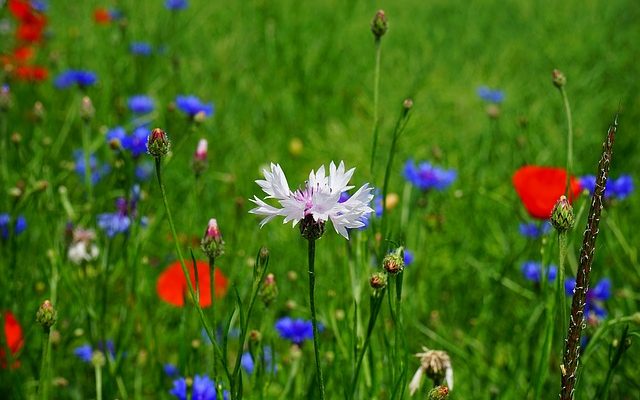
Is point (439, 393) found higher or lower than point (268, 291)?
lower

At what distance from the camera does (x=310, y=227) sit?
793 mm

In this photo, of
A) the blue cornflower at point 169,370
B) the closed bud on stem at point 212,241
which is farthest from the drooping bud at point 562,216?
the blue cornflower at point 169,370

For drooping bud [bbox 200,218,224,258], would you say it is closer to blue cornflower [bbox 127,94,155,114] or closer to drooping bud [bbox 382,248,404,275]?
drooping bud [bbox 382,248,404,275]

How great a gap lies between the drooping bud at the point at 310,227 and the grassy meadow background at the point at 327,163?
0.27 meters

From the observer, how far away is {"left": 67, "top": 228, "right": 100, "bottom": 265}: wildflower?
148cm

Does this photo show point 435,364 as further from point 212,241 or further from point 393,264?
point 212,241

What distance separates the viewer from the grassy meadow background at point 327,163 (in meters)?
1.36

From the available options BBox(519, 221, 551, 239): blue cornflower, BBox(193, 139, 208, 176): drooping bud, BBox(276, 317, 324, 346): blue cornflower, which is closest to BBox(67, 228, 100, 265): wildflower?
BBox(193, 139, 208, 176): drooping bud

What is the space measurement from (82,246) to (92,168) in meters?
0.33

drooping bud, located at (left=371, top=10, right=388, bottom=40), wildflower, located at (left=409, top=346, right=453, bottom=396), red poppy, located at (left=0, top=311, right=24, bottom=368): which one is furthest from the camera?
red poppy, located at (left=0, top=311, right=24, bottom=368)

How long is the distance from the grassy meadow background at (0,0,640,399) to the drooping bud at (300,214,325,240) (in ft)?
0.88

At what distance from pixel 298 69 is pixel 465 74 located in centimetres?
68

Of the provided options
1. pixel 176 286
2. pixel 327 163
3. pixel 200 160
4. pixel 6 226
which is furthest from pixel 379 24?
pixel 327 163

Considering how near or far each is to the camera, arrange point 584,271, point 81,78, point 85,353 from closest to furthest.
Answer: point 584,271 → point 85,353 → point 81,78
